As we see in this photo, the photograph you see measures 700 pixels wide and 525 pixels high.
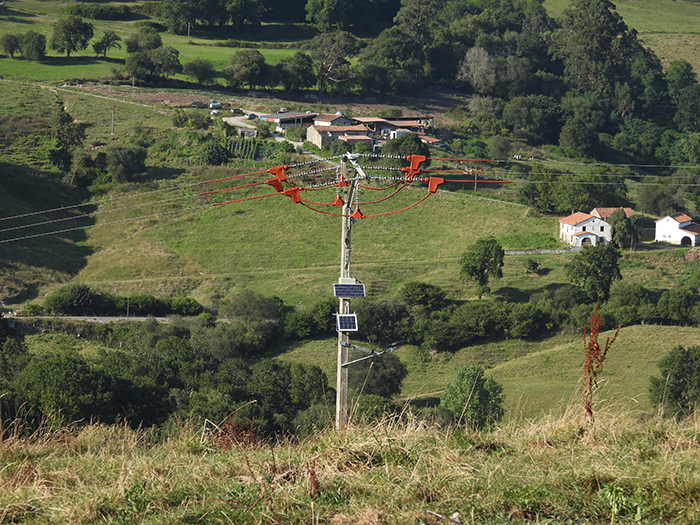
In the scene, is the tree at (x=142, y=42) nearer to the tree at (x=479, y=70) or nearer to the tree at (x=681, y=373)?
the tree at (x=479, y=70)

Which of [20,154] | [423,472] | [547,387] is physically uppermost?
[423,472]

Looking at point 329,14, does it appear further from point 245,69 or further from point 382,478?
point 382,478

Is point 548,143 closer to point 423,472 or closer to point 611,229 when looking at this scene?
point 611,229

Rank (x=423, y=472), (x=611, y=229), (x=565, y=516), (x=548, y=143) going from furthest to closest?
(x=548, y=143) → (x=611, y=229) → (x=423, y=472) → (x=565, y=516)

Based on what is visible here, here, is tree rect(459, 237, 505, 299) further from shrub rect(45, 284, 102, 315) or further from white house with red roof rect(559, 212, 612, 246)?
shrub rect(45, 284, 102, 315)

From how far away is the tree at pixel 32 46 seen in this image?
91.4m

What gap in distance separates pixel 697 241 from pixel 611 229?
24.5ft

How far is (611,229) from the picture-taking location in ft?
195

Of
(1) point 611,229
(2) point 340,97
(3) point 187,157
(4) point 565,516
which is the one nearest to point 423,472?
(4) point 565,516

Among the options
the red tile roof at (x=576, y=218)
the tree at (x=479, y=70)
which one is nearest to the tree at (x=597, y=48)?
the tree at (x=479, y=70)

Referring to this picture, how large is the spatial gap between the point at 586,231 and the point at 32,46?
6714cm

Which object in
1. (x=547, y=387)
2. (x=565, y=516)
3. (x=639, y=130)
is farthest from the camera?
(x=639, y=130)

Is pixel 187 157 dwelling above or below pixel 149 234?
above

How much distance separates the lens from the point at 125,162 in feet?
220
